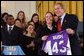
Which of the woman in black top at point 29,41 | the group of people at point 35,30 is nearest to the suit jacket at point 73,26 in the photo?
the group of people at point 35,30

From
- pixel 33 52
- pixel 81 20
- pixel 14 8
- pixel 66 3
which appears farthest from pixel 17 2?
pixel 33 52

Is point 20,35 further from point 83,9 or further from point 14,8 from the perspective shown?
point 14,8

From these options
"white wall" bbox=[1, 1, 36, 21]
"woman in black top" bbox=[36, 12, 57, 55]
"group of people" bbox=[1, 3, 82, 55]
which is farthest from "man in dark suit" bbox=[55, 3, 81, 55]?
"white wall" bbox=[1, 1, 36, 21]

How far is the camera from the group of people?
5.34 metres

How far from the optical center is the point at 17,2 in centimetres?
856

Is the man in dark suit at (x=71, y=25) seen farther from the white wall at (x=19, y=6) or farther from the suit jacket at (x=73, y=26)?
the white wall at (x=19, y=6)

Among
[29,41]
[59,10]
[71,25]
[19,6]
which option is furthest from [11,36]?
[19,6]

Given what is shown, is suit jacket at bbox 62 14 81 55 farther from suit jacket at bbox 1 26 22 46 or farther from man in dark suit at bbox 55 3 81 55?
suit jacket at bbox 1 26 22 46

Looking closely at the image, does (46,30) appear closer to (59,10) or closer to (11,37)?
(59,10)

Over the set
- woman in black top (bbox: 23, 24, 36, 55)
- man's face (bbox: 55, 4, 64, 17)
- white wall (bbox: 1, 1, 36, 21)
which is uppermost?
white wall (bbox: 1, 1, 36, 21)

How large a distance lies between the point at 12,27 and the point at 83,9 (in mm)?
1725

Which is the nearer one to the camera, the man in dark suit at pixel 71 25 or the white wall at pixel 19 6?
the man in dark suit at pixel 71 25

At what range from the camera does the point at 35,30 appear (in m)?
6.02

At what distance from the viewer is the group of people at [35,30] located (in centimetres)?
534
